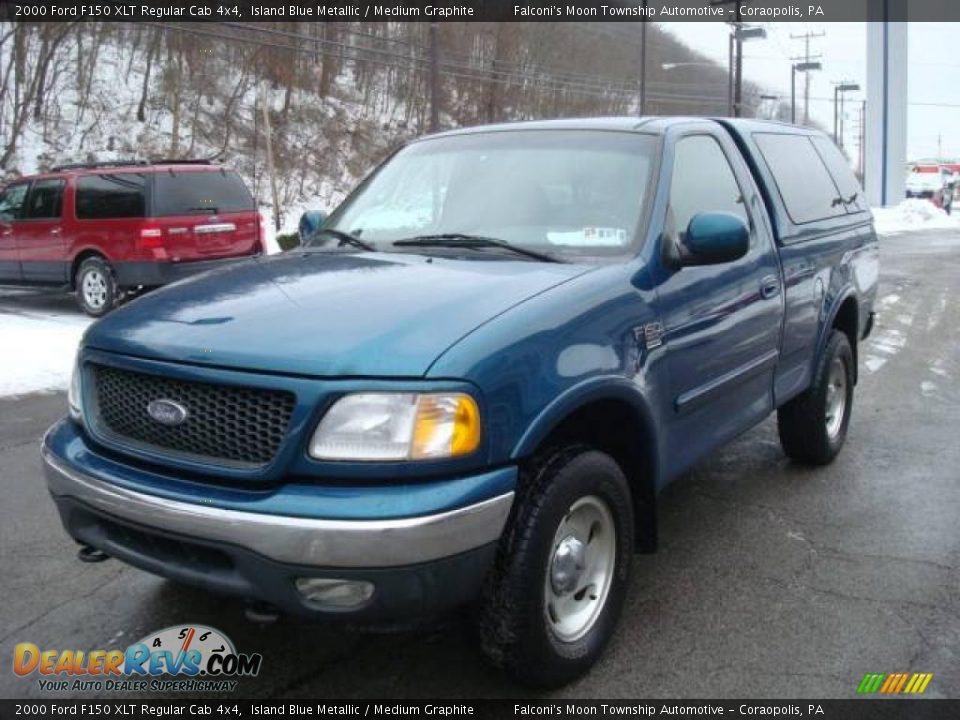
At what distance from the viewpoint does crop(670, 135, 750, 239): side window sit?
12.4 ft

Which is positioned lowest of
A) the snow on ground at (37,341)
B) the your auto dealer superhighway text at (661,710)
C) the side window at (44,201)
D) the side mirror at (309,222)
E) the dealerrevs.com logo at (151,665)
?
the your auto dealer superhighway text at (661,710)

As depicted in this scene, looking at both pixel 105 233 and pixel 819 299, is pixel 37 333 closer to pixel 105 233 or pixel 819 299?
pixel 105 233

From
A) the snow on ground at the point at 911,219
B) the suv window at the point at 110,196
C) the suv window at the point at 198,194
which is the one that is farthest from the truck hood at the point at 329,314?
the snow on ground at the point at 911,219

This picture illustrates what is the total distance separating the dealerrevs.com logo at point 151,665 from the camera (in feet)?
10.2

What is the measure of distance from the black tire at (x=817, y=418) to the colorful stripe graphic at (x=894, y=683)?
2.15 meters

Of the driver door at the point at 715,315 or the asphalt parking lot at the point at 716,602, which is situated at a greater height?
the driver door at the point at 715,315

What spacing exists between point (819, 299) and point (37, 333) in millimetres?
8711

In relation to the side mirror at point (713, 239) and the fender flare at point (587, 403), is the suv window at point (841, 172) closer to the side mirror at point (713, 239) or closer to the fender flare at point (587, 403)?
the side mirror at point (713, 239)

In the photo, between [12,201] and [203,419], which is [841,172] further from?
[12,201]

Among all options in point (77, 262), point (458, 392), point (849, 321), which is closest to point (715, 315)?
point (458, 392)

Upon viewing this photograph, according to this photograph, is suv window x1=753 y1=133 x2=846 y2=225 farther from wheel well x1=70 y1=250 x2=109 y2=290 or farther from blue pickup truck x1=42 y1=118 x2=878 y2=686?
wheel well x1=70 y1=250 x2=109 y2=290

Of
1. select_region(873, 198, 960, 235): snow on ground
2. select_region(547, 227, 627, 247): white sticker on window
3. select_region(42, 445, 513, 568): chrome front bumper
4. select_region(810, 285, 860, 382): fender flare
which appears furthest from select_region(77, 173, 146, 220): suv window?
select_region(873, 198, 960, 235): snow on ground

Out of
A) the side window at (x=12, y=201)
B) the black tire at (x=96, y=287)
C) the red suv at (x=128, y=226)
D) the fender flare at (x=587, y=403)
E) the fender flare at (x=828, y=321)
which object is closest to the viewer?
the fender flare at (x=587, y=403)

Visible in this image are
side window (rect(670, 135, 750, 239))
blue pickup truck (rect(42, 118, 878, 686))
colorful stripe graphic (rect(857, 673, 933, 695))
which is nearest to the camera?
blue pickup truck (rect(42, 118, 878, 686))
